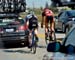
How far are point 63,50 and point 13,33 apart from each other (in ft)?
32.3

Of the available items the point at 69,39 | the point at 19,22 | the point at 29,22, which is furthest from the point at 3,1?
the point at 69,39

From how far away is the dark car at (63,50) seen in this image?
559cm

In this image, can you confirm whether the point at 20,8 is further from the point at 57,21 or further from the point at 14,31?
the point at 14,31

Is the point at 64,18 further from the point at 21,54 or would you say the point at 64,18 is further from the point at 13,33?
the point at 21,54

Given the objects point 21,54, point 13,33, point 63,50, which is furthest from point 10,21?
point 63,50

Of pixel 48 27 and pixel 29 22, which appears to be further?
pixel 48 27

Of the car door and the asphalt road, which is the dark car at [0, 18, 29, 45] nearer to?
the asphalt road

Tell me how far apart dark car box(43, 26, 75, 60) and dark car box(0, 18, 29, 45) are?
9.42 m

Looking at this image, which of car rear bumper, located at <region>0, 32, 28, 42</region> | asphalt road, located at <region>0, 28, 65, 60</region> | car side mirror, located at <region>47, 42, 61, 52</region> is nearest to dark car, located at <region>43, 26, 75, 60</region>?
car side mirror, located at <region>47, 42, 61, 52</region>

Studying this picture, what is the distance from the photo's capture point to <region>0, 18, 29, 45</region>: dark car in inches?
619

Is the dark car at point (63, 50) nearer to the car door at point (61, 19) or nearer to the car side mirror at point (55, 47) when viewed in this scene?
the car side mirror at point (55, 47)

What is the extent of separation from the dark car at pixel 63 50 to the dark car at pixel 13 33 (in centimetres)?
942

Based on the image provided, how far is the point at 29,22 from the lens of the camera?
1410 cm

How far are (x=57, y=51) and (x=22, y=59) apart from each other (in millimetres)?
6524
